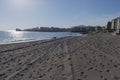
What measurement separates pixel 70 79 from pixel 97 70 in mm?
1736

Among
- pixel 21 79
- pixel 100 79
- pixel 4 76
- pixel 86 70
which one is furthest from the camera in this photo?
pixel 86 70

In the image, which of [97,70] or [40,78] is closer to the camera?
[40,78]

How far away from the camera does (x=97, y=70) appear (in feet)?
24.5

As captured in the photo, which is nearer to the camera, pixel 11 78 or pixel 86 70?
pixel 11 78

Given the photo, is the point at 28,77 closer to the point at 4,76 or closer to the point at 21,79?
the point at 21,79

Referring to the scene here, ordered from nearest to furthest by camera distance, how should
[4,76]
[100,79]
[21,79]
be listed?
1. [100,79]
2. [21,79]
3. [4,76]

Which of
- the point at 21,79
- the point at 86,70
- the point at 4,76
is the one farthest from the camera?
the point at 86,70

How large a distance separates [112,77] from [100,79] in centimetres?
49

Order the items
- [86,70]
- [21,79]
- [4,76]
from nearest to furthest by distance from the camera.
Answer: [21,79] < [4,76] < [86,70]

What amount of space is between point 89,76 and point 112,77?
81cm

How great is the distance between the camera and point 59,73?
721cm

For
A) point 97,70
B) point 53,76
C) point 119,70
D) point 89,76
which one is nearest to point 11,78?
point 53,76

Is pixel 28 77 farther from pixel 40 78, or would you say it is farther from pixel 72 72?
pixel 72 72

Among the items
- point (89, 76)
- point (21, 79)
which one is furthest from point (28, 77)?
point (89, 76)
